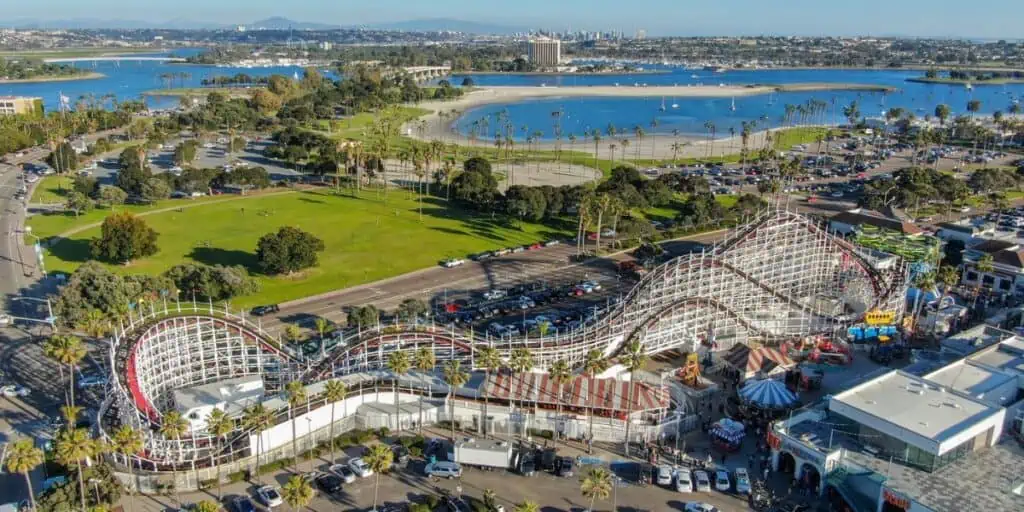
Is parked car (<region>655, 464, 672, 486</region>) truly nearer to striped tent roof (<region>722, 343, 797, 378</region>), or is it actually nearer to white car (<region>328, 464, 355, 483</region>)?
Answer: striped tent roof (<region>722, 343, 797, 378</region>)

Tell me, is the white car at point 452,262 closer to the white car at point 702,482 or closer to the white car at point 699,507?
the white car at point 702,482

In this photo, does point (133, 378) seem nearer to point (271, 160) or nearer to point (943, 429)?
point (943, 429)

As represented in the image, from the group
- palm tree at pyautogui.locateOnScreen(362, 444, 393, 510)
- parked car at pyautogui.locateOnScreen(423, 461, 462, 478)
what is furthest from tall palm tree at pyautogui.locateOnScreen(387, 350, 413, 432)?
palm tree at pyautogui.locateOnScreen(362, 444, 393, 510)

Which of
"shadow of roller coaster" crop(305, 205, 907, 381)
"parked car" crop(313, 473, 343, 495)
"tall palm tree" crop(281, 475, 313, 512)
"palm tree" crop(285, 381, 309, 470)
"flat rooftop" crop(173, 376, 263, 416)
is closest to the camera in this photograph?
"tall palm tree" crop(281, 475, 313, 512)

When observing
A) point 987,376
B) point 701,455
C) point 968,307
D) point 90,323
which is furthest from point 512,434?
point 968,307

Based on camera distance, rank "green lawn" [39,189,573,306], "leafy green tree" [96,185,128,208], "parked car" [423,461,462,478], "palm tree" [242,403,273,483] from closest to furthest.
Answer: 1. "palm tree" [242,403,273,483]
2. "parked car" [423,461,462,478]
3. "green lawn" [39,189,573,306]
4. "leafy green tree" [96,185,128,208]

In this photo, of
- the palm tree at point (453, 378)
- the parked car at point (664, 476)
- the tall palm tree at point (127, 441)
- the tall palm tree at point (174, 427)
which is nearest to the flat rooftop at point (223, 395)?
the tall palm tree at point (174, 427)
